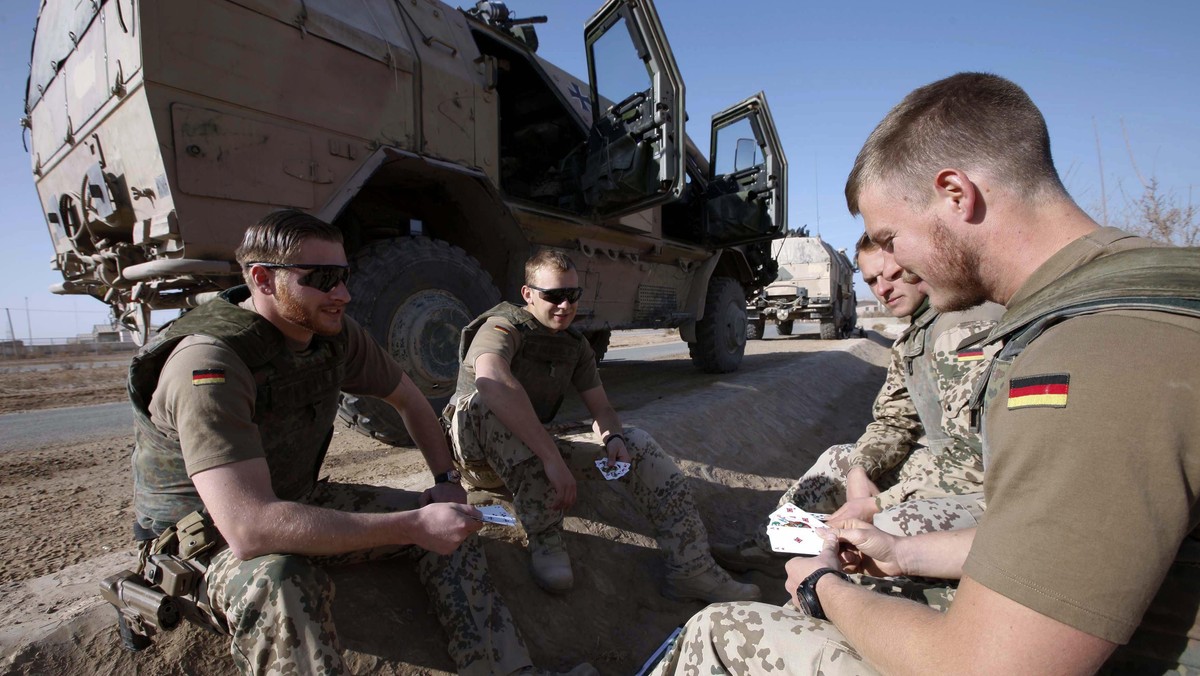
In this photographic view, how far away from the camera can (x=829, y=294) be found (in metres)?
15.8

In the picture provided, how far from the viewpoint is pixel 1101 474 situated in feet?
2.36

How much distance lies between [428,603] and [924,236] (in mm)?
1877

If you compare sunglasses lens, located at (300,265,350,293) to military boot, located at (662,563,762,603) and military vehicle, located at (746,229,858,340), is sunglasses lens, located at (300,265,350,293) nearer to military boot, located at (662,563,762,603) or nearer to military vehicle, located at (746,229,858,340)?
military boot, located at (662,563,762,603)

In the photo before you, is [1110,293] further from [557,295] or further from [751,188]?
[751,188]

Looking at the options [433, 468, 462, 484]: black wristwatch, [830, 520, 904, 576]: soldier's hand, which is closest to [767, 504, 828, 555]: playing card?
[830, 520, 904, 576]: soldier's hand

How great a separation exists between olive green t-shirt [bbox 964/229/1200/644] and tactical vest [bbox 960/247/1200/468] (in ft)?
0.06

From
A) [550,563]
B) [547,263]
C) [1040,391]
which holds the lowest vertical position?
[550,563]

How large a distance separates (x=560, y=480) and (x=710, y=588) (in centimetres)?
86

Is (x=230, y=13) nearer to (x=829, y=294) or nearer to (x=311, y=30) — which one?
(x=311, y=30)

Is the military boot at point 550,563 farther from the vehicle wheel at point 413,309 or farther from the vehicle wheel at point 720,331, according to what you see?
the vehicle wheel at point 720,331

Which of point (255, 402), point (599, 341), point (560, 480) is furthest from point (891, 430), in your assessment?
point (599, 341)

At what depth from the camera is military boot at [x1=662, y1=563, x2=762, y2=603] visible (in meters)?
2.61

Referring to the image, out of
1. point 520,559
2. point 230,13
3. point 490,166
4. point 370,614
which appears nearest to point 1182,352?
point 370,614

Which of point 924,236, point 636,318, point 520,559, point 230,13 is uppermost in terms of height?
point 230,13
